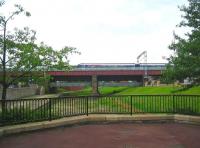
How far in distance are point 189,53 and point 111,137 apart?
6.92 meters

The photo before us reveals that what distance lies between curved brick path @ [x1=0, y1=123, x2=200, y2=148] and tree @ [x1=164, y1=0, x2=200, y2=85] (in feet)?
10.5

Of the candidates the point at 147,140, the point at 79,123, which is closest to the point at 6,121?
the point at 79,123

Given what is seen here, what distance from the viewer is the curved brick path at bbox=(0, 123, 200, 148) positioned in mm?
10312

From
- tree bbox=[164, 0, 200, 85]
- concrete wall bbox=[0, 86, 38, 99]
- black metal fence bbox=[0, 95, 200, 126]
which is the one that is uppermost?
tree bbox=[164, 0, 200, 85]

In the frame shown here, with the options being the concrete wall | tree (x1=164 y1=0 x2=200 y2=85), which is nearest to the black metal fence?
tree (x1=164 y1=0 x2=200 y2=85)

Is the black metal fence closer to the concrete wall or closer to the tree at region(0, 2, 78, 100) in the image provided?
the tree at region(0, 2, 78, 100)

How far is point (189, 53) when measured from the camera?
16.8 meters

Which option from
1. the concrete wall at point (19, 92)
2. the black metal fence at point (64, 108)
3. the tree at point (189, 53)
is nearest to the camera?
the black metal fence at point (64, 108)

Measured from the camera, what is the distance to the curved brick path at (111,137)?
10312 mm

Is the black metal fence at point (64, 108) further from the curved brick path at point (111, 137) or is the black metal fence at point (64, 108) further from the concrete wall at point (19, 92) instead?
the concrete wall at point (19, 92)

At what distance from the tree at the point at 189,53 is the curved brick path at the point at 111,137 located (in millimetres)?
3188

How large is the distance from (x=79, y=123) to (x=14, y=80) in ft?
11.2

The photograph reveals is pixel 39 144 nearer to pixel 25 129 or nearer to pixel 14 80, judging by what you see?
pixel 25 129

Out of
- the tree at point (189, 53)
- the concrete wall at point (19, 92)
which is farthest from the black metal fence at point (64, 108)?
the concrete wall at point (19, 92)
